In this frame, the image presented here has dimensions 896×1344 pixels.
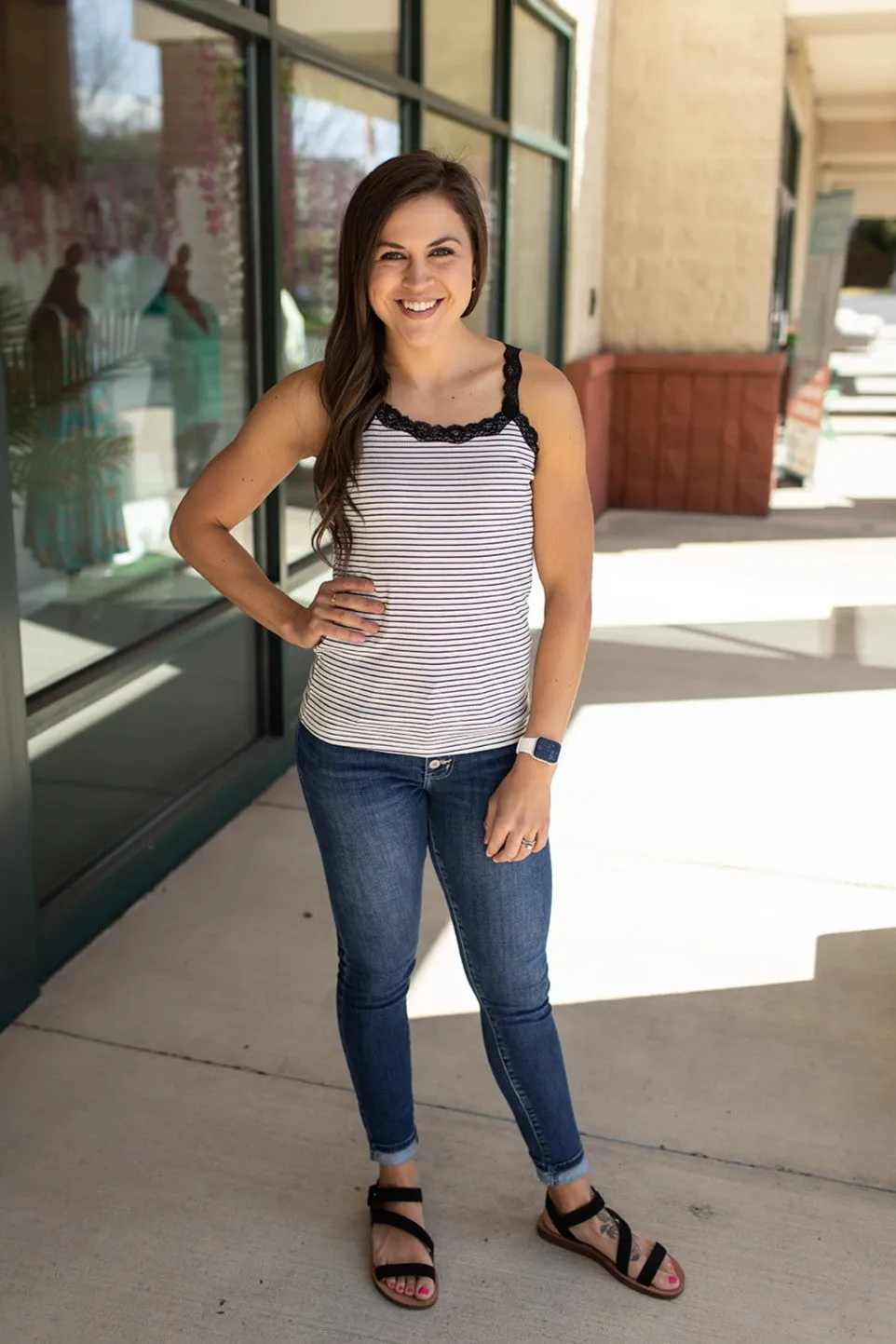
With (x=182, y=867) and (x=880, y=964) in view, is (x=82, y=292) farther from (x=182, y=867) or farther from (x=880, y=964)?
(x=880, y=964)

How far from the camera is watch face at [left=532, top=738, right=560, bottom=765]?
192 centimetres

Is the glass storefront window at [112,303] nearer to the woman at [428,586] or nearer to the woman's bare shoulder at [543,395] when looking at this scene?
the woman at [428,586]

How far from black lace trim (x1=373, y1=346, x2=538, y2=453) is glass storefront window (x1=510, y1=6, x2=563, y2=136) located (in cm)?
567

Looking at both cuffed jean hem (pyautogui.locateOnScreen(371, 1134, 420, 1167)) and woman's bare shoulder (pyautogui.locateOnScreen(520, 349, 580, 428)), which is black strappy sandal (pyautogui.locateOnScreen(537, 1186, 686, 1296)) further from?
woman's bare shoulder (pyautogui.locateOnScreen(520, 349, 580, 428))

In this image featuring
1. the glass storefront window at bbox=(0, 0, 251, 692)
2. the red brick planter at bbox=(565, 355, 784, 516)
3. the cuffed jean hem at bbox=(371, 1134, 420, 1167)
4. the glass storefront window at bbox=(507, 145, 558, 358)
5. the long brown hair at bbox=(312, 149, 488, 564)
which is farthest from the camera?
the red brick planter at bbox=(565, 355, 784, 516)

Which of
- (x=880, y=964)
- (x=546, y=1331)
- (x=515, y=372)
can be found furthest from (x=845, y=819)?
(x=515, y=372)

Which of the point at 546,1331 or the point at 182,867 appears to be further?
the point at 182,867

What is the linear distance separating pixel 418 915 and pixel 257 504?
0.67 metres

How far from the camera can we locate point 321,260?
4.77m

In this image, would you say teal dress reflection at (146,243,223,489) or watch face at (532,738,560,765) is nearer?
watch face at (532,738,560,765)

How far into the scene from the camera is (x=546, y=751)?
1.92 meters

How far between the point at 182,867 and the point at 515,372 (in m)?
2.28

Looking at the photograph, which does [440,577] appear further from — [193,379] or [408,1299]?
[193,379]

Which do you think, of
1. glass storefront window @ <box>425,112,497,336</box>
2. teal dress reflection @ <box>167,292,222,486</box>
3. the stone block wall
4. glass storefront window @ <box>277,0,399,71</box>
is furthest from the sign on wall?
teal dress reflection @ <box>167,292,222,486</box>
